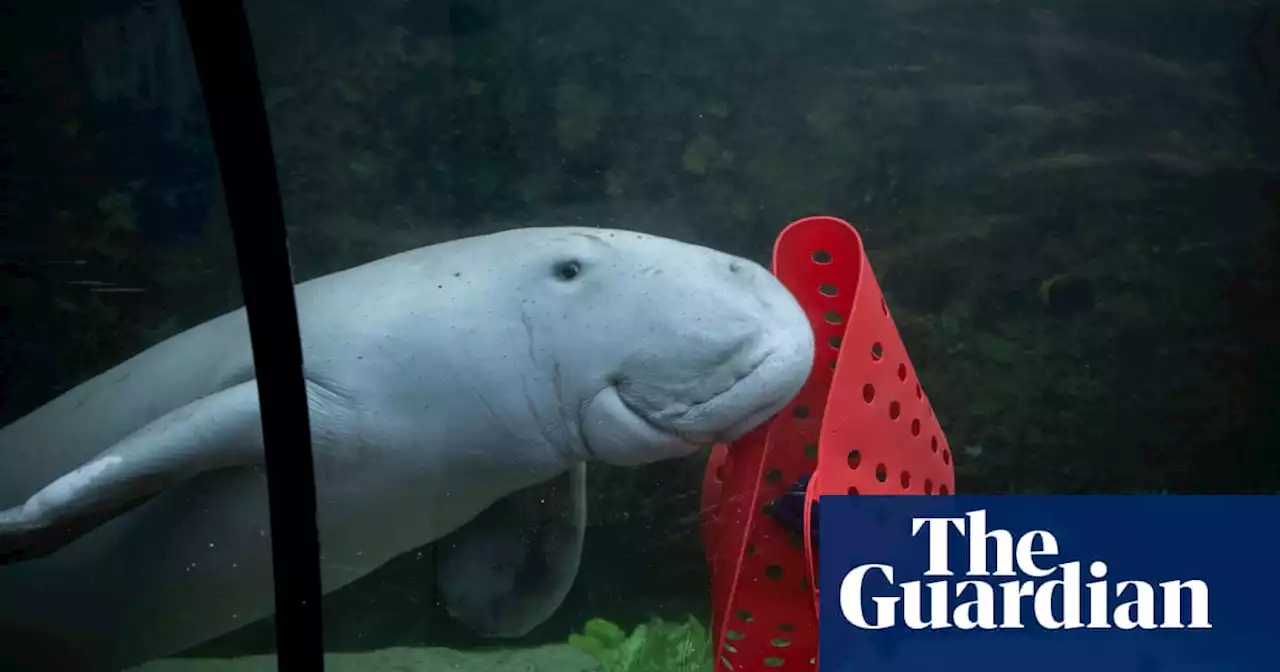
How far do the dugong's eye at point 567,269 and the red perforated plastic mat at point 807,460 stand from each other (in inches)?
12.0

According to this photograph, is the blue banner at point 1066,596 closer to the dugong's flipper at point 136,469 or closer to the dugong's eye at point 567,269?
the dugong's eye at point 567,269

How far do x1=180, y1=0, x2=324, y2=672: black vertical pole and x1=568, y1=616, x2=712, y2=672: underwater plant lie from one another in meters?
0.70

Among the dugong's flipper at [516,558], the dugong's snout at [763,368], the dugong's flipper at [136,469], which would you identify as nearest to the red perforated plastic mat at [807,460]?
the dugong's snout at [763,368]

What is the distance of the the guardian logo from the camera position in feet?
3.85

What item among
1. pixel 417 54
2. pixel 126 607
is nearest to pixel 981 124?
pixel 417 54

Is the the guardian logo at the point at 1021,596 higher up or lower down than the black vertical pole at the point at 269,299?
lower down

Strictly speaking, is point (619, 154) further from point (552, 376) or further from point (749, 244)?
point (552, 376)

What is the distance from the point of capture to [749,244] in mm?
1513

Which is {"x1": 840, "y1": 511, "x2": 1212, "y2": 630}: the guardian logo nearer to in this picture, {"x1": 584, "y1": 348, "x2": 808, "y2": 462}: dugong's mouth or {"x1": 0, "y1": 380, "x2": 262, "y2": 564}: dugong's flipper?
{"x1": 584, "y1": 348, "x2": 808, "y2": 462}: dugong's mouth

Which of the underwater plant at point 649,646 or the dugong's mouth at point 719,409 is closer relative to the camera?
the dugong's mouth at point 719,409

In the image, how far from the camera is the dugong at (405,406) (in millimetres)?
1293

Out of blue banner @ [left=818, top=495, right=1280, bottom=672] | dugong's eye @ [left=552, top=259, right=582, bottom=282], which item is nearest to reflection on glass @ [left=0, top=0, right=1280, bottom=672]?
dugong's eye @ [left=552, top=259, right=582, bottom=282]

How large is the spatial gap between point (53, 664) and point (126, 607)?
12cm

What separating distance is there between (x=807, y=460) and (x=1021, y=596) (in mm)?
323
